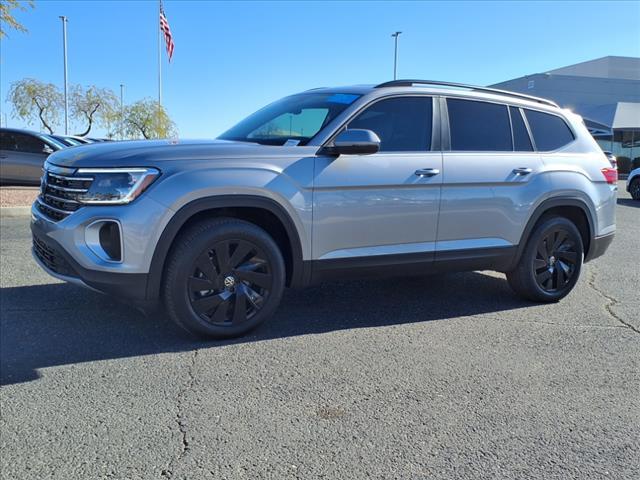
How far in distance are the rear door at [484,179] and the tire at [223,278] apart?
1.52 metres

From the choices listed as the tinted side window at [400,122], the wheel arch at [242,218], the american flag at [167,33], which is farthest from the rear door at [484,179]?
the american flag at [167,33]

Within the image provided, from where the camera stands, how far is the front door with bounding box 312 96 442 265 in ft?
13.4

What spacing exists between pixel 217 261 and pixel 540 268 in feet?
10.0

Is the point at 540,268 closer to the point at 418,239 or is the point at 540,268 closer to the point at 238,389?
the point at 418,239

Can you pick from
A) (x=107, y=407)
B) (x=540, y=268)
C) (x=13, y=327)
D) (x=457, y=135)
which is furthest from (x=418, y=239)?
(x=13, y=327)

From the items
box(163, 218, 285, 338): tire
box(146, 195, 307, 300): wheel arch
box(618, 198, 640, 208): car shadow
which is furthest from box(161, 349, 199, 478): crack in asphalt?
box(618, 198, 640, 208): car shadow

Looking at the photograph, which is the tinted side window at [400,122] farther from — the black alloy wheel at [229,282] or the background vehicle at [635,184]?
the background vehicle at [635,184]

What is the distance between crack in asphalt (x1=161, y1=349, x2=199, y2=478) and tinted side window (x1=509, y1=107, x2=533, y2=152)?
335 cm

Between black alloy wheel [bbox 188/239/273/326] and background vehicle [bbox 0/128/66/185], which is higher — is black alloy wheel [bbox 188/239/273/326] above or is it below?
below

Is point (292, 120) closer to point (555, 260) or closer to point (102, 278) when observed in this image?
point (102, 278)

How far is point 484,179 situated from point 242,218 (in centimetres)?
207

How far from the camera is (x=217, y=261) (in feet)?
12.6

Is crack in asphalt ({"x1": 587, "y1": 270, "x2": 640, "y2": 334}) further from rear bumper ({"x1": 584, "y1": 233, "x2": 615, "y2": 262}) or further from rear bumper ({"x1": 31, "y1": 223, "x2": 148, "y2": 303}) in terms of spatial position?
rear bumper ({"x1": 31, "y1": 223, "x2": 148, "y2": 303})

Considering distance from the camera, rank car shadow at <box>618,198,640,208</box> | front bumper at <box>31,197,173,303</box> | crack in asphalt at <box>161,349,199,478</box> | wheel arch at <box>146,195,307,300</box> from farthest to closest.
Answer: car shadow at <box>618,198,640,208</box>
wheel arch at <box>146,195,307,300</box>
front bumper at <box>31,197,173,303</box>
crack in asphalt at <box>161,349,199,478</box>
